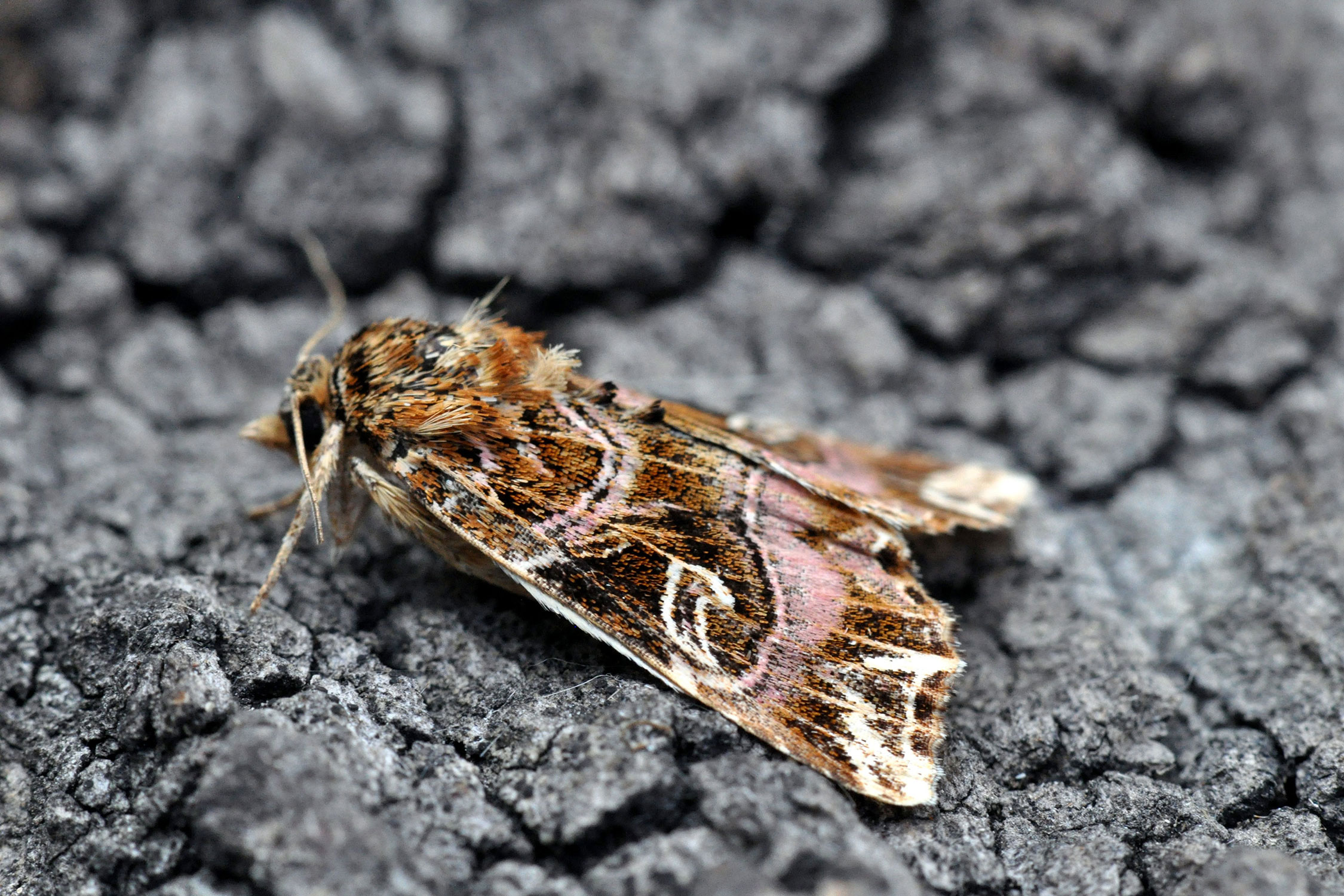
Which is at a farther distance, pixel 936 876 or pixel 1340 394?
pixel 1340 394

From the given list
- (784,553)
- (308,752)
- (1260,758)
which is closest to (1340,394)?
(1260,758)

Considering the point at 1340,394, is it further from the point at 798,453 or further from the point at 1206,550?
the point at 798,453

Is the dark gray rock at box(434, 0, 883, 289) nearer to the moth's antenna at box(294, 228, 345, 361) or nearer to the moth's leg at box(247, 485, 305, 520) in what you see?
the moth's antenna at box(294, 228, 345, 361)

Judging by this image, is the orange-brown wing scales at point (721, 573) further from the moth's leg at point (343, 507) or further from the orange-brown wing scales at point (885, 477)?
the moth's leg at point (343, 507)

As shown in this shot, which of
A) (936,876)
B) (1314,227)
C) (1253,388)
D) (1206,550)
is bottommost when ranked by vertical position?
(936,876)

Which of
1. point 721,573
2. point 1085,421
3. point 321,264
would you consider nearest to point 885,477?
point 721,573
